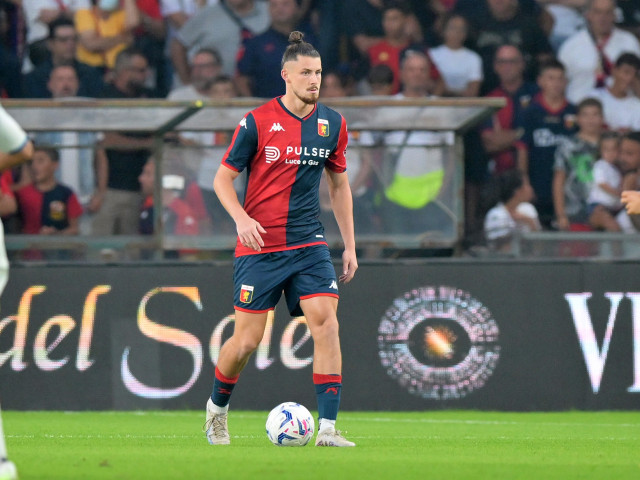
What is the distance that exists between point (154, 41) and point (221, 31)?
2.81ft

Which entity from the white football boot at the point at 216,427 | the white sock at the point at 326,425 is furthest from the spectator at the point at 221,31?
the white sock at the point at 326,425

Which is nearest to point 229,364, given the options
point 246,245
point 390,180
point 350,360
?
point 246,245

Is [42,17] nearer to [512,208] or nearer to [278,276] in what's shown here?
[512,208]

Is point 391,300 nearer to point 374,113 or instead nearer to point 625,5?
point 374,113

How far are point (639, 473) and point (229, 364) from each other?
269cm

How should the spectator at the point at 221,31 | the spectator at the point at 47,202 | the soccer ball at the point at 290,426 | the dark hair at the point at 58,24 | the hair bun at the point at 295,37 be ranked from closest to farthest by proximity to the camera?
the soccer ball at the point at 290,426
the hair bun at the point at 295,37
the spectator at the point at 47,202
the dark hair at the point at 58,24
the spectator at the point at 221,31

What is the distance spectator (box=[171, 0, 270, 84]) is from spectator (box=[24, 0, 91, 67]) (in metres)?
1.28

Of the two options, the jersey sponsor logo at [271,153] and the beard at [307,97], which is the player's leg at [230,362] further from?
the beard at [307,97]

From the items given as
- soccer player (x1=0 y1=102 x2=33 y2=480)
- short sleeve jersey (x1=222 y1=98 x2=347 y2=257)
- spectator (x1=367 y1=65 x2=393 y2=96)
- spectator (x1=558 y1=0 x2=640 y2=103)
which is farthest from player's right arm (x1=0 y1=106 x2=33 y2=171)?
spectator (x1=558 y1=0 x2=640 y2=103)

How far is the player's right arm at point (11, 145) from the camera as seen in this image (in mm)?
4938

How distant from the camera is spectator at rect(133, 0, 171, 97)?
14852 mm

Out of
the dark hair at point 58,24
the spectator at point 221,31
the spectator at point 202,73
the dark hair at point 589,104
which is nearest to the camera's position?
the dark hair at point 589,104

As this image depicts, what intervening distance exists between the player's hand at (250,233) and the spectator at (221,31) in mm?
7888

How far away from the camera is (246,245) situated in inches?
278
